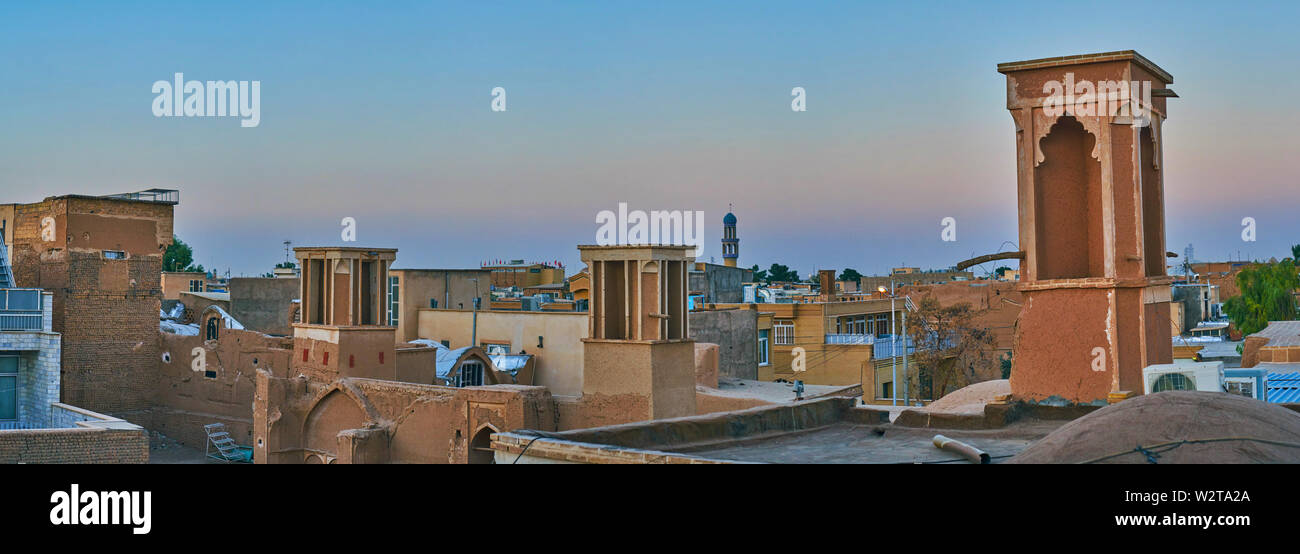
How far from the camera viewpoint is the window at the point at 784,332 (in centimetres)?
3953

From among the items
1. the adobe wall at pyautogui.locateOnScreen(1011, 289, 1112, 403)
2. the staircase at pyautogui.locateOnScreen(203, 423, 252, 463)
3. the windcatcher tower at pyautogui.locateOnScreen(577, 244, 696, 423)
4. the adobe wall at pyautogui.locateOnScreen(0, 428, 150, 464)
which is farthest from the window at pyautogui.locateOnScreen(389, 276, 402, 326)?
the adobe wall at pyautogui.locateOnScreen(1011, 289, 1112, 403)

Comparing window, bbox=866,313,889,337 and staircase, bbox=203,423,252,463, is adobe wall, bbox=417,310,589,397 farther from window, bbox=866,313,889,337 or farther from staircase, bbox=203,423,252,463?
window, bbox=866,313,889,337

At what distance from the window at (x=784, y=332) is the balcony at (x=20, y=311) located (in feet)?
76.0

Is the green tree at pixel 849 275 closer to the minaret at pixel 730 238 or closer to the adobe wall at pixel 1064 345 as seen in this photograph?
the minaret at pixel 730 238

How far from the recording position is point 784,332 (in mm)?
39688

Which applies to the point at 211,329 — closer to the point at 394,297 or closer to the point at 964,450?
the point at 394,297

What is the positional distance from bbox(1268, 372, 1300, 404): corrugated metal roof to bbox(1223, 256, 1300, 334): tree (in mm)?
24824

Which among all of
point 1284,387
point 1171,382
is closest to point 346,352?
point 1171,382

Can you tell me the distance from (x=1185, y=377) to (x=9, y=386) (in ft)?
79.1

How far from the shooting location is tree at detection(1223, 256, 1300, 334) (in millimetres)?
39000

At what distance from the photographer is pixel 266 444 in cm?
2906

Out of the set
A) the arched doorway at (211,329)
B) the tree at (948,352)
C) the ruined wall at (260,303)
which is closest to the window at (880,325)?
the tree at (948,352)
